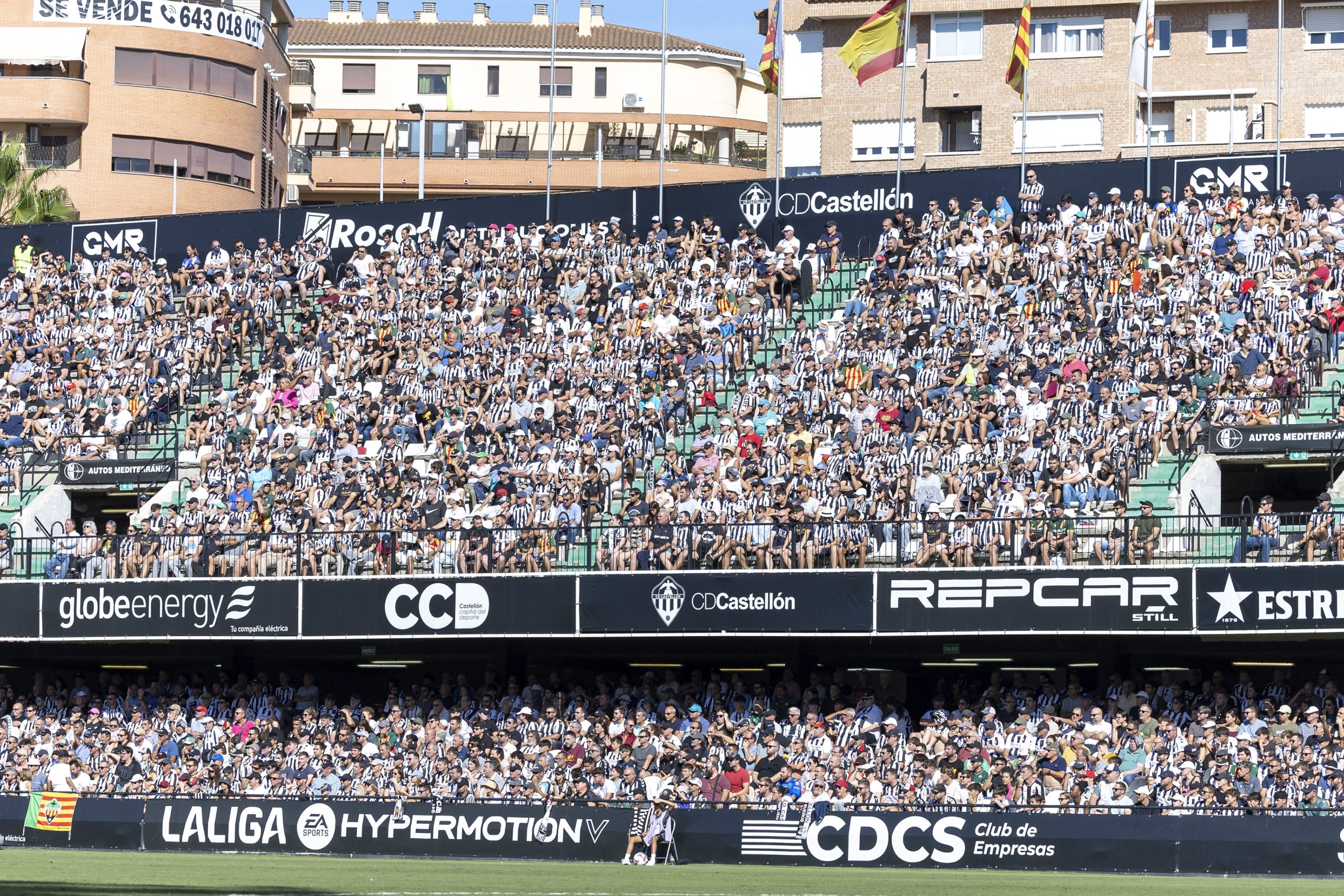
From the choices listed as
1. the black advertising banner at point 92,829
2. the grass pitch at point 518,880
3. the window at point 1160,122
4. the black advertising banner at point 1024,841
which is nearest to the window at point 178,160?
the window at point 1160,122

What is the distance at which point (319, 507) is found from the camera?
103 feet

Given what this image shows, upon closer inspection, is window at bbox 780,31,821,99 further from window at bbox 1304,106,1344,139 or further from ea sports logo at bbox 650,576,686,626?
ea sports logo at bbox 650,576,686,626

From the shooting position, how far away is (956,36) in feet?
201

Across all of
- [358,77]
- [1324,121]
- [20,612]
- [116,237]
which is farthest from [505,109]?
[20,612]

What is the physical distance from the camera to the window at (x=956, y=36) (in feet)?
200

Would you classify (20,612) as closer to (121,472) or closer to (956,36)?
(121,472)

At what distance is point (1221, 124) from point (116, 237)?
33147 millimetres

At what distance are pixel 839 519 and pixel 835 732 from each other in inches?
116

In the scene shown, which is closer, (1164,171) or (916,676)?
(916,676)

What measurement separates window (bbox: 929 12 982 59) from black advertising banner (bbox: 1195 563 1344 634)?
3723 cm

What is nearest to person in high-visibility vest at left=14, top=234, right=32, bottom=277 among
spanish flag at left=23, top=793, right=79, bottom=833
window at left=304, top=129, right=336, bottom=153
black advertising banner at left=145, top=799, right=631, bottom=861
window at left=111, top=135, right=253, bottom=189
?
spanish flag at left=23, top=793, right=79, bottom=833

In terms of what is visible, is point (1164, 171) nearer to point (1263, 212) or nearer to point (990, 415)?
point (1263, 212)

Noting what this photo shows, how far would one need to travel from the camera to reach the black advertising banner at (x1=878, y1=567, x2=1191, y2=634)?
26.4 metres

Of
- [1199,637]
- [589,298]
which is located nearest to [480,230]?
[589,298]
